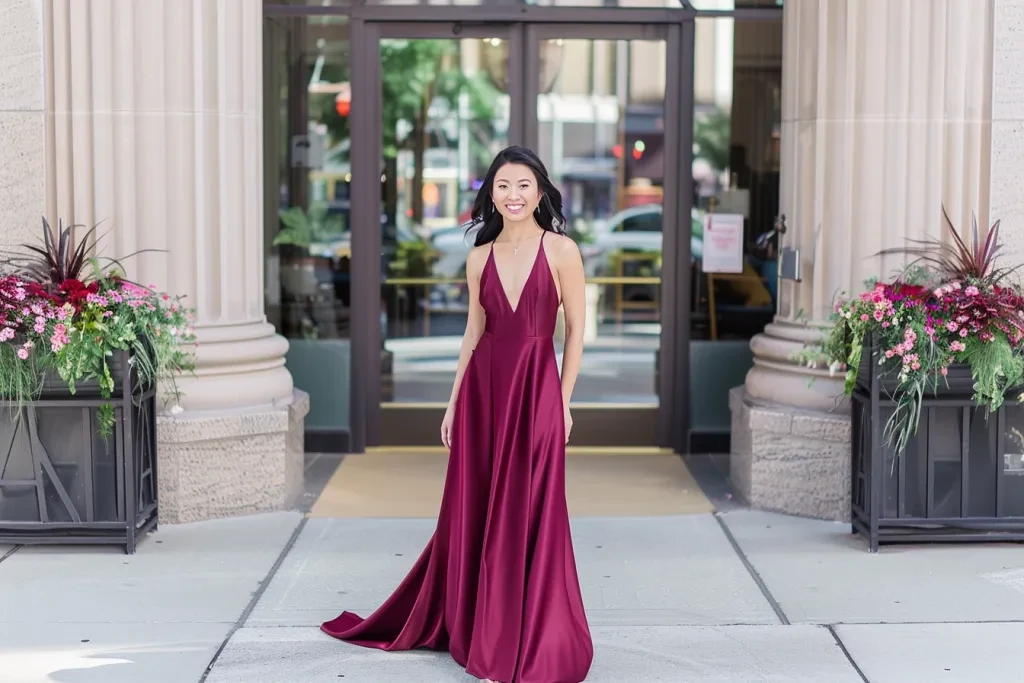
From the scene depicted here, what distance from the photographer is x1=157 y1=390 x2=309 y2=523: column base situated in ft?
23.8

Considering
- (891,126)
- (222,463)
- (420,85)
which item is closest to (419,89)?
(420,85)

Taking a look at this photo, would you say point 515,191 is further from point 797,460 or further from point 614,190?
point 614,190

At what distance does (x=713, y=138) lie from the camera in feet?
30.2

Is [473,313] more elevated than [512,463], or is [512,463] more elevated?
[473,313]

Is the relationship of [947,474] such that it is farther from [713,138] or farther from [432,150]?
[432,150]

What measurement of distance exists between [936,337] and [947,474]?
0.73 m

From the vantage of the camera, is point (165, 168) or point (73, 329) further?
point (165, 168)

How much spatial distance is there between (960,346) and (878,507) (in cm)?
89

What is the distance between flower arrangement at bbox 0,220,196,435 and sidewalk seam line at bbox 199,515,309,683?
1.05m

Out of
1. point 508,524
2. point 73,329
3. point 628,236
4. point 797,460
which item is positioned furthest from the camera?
point 628,236

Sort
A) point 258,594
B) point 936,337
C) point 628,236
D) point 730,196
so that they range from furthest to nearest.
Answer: point 628,236
point 730,196
point 936,337
point 258,594

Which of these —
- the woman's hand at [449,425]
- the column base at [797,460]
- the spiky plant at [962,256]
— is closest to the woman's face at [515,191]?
the woman's hand at [449,425]

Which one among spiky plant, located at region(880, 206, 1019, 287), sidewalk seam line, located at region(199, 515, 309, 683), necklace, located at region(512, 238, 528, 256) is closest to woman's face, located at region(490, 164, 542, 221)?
necklace, located at region(512, 238, 528, 256)

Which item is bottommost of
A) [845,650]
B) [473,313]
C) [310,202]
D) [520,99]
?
[845,650]
